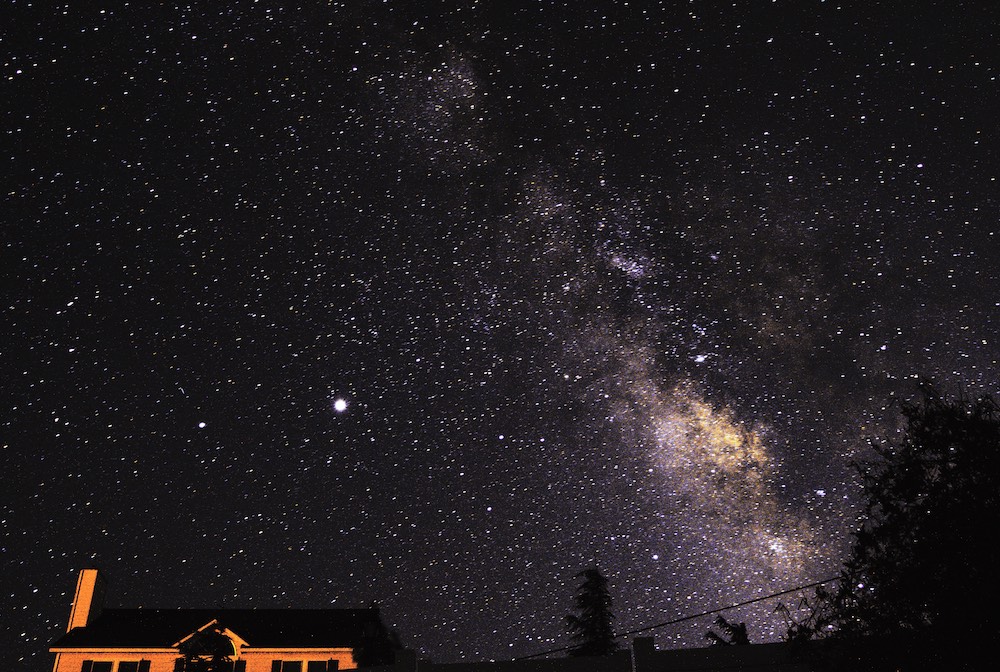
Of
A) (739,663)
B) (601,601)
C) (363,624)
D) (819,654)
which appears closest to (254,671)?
(363,624)

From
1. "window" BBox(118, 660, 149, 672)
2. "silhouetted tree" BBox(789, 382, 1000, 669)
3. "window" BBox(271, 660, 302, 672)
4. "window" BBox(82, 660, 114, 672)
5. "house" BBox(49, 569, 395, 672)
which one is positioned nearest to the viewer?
"silhouetted tree" BBox(789, 382, 1000, 669)

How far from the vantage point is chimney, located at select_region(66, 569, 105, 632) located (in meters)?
37.1

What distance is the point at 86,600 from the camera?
123 ft

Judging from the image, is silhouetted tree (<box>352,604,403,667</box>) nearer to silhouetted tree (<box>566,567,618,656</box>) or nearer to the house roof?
the house roof

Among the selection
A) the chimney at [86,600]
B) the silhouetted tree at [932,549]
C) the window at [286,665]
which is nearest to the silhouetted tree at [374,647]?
the window at [286,665]

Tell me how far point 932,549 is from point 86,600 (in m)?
37.1

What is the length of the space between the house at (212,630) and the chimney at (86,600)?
0.03 m

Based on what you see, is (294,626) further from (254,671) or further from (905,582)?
(905,582)

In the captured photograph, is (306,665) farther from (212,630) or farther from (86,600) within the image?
(86,600)

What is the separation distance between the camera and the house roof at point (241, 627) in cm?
3575

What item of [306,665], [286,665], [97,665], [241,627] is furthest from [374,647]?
[97,665]

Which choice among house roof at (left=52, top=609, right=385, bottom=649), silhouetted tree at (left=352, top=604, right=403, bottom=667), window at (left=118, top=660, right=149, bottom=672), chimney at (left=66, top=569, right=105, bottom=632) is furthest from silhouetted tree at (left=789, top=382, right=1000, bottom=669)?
chimney at (left=66, top=569, right=105, bottom=632)

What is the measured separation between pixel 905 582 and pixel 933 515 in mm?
1367

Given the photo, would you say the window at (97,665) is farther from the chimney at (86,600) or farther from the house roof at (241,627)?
the chimney at (86,600)
